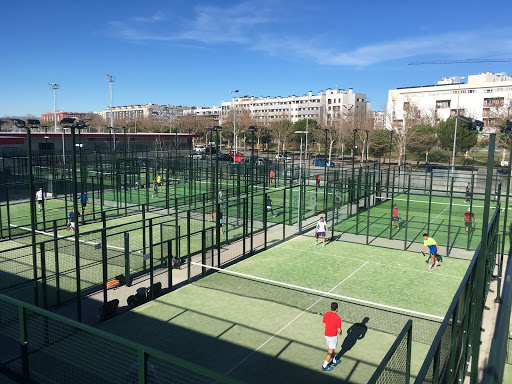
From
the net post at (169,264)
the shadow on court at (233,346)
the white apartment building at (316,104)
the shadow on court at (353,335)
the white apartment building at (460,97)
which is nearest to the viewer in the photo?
the shadow on court at (233,346)

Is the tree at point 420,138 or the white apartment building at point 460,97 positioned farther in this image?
the white apartment building at point 460,97

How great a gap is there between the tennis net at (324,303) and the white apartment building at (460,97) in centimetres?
7131

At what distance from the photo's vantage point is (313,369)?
9.34 metres

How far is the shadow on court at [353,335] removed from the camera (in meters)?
10.1

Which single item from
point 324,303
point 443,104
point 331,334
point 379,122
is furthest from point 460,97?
point 331,334

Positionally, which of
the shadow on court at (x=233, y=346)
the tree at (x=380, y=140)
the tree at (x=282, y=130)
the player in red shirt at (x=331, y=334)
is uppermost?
the tree at (x=282, y=130)

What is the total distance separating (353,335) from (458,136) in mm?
52613

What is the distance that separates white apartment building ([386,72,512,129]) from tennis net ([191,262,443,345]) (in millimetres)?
71313

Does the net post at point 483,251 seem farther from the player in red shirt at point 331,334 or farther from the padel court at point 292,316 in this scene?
the player in red shirt at point 331,334

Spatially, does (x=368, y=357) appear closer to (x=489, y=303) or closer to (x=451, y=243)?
(x=489, y=303)

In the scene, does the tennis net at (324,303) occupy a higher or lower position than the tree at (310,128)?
lower

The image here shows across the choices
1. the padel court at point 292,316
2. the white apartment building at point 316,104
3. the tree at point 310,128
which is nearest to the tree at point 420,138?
the tree at point 310,128

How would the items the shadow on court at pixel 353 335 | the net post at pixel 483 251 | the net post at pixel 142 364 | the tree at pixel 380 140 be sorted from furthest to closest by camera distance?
1. the tree at pixel 380 140
2. the shadow on court at pixel 353 335
3. the net post at pixel 483 251
4. the net post at pixel 142 364

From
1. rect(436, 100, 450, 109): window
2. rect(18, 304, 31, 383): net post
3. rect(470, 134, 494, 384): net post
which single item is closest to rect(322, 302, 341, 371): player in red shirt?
rect(470, 134, 494, 384): net post
